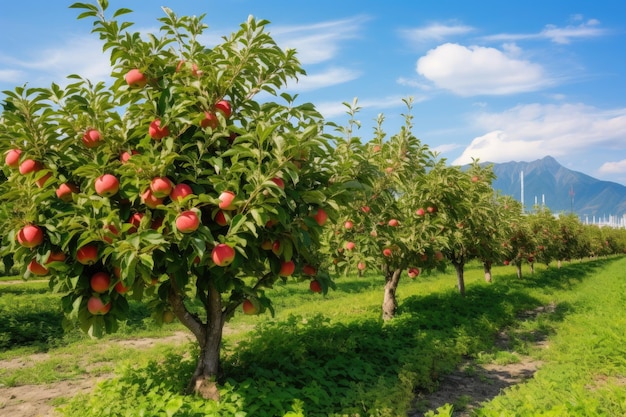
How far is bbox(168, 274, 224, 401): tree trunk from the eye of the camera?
19.7ft

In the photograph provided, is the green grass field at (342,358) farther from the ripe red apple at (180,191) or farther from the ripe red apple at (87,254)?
the ripe red apple at (180,191)

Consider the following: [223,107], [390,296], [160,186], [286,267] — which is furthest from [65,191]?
[390,296]

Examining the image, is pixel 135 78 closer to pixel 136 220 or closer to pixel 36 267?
pixel 136 220

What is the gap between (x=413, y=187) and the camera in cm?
1011

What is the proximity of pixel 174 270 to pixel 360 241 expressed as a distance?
17.7 ft

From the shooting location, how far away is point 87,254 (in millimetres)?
4516

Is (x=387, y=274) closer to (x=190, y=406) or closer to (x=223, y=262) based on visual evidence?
(x=190, y=406)

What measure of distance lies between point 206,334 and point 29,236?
8.85 ft

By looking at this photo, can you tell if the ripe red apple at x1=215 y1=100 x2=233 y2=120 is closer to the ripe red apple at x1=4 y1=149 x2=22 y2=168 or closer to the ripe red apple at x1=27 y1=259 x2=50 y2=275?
the ripe red apple at x1=4 y1=149 x2=22 y2=168

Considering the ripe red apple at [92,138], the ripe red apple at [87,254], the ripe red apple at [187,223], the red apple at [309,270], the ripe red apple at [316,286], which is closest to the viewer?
the ripe red apple at [187,223]

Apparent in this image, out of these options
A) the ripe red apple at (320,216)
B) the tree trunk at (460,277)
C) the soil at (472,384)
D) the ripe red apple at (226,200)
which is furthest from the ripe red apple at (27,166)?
the tree trunk at (460,277)

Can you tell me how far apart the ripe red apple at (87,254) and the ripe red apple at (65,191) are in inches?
26.1

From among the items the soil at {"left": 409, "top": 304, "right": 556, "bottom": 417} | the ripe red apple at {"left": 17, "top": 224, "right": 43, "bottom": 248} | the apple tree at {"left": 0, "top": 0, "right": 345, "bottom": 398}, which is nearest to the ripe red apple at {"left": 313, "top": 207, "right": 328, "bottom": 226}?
the apple tree at {"left": 0, "top": 0, "right": 345, "bottom": 398}

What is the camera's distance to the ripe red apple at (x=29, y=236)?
4.39 meters
